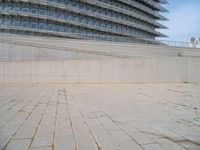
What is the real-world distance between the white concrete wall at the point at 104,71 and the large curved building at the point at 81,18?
20.7 meters

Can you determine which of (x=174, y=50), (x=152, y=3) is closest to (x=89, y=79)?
(x=174, y=50)

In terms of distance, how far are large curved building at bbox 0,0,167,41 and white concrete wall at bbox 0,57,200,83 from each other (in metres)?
20.7

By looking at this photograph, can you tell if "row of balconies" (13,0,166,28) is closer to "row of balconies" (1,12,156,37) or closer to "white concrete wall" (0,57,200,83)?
"row of balconies" (1,12,156,37)

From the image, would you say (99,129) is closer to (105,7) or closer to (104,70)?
(104,70)

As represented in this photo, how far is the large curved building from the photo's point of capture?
43.9m

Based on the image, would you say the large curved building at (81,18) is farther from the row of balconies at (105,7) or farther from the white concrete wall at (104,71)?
the white concrete wall at (104,71)

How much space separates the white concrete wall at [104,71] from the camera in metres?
16.9

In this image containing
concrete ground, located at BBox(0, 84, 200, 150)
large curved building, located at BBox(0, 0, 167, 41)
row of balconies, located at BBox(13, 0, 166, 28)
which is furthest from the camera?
row of balconies, located at BBox(13, 0, 166, 28)

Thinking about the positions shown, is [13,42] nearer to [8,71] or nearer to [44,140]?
[8,71]

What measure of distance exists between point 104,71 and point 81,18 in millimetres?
36995

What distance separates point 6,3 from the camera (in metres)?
43.8

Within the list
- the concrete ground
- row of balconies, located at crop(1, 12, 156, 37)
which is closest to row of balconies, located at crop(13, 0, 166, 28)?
row of balconies, located at crop(1, 12, 156, 37)

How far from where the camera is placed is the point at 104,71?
17688 millimetres

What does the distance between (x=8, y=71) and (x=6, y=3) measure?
3187 cm
